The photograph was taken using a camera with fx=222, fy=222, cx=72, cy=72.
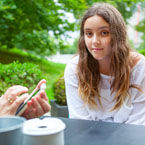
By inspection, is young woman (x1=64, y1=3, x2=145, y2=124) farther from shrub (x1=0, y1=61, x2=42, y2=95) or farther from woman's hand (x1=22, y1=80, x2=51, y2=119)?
shrub (x1=0, y1=61, x2=42, y2=95)

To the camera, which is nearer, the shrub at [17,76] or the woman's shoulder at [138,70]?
the woman's shoulder at [138,70]

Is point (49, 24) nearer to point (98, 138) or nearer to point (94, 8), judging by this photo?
point (94, 8)

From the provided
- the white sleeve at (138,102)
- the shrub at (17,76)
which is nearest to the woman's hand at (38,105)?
the white sleeve at (138,102)

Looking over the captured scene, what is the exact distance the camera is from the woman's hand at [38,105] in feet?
3.68

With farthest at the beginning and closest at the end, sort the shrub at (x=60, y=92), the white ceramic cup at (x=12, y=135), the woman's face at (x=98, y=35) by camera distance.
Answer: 1. the shrub at (x=60, y=92)
2. the woman's face at (x=98, y=35)
3. the white ceramic cup at (x=12, y=135)

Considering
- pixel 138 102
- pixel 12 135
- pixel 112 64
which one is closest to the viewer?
pixel 12 135

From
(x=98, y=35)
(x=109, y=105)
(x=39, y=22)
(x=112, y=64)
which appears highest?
(x=39, y=22)

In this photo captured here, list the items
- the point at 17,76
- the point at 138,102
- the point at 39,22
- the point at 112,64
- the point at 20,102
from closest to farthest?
the point at 20,102, the point at 138,102, the point at 112,64, the point at 17,76, the point at 39,22

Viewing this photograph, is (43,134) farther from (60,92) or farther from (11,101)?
(60,92)

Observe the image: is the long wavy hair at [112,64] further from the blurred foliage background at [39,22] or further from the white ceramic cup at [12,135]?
the blurred foliage background at [39,22]

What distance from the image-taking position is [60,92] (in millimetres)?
3586

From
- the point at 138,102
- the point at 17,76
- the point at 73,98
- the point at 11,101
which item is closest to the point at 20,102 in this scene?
the point at 11,101

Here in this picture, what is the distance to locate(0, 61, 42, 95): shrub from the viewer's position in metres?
2.60

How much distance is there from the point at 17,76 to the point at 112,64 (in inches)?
49.4
